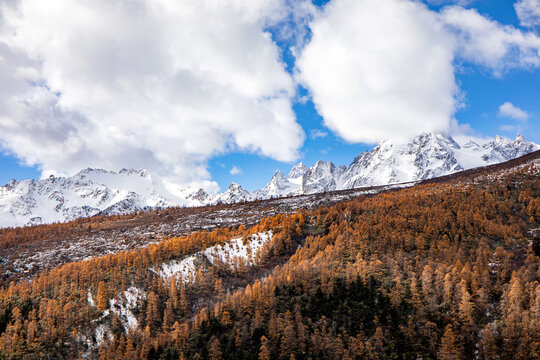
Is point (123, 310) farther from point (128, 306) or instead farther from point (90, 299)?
point (90, 299)

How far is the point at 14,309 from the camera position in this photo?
11969 centimetres

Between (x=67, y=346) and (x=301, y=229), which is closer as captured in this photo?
(x=67, y=346)

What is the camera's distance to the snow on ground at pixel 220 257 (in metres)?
143

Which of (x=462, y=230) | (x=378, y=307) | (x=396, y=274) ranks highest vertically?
(x=462, y=230)

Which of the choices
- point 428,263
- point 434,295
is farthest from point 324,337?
point 428,263

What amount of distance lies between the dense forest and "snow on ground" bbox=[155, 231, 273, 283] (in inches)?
93.6

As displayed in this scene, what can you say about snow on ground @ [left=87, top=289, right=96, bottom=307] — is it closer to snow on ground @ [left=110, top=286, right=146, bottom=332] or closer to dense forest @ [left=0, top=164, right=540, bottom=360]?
dense forest @ [left=0, top=164, right=540, bottom=360]

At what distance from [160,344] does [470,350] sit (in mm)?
91039

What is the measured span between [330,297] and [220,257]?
64.8 m

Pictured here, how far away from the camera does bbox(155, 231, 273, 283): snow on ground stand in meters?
143

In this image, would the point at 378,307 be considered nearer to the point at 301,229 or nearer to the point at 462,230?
the point at 462,230

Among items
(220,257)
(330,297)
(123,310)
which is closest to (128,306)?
(123,310)

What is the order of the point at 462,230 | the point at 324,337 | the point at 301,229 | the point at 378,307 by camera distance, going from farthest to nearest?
the point at 301,229, the point at 462,230, the point at 378,307, the point at 324,337

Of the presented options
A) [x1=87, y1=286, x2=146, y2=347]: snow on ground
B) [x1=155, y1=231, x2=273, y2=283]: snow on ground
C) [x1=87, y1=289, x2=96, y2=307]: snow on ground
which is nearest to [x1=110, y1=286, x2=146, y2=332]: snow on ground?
[x1=87, y1=286, x2=146, y2=347]: snow on ground
